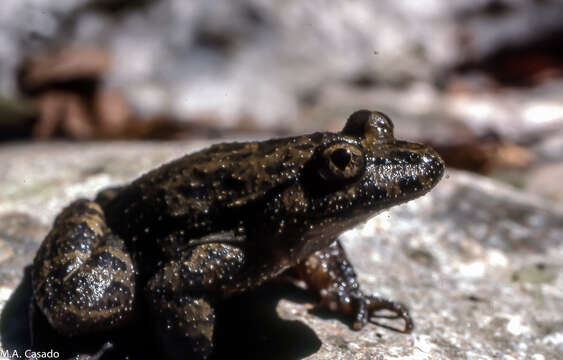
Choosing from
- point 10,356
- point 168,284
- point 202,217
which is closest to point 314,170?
point 202,217

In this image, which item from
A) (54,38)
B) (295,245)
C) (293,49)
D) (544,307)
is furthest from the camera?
(293,49)

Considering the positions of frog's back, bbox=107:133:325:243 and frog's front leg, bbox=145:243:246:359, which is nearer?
frog's front leg, bbox=145:243:246:359

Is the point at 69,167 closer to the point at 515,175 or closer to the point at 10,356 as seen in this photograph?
the point at 10,356

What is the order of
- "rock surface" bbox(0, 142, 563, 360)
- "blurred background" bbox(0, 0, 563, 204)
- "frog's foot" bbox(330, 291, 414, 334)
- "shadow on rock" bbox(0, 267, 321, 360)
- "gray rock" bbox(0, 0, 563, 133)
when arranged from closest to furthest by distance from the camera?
"shadow on rock" bbox(0, 267, 321, 360)
"rock surface" bbox(0, 142, 563, 360)
"frog's foot" bbox(330, 291, 414, 334)
"blurred background" bbox(0, 0, 563, 204)
"gray rock" bbox(0, 0, 563, 133)

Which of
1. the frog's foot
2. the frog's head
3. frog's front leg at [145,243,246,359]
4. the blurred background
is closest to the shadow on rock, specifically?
frog's front leg at [145,243,246,359]

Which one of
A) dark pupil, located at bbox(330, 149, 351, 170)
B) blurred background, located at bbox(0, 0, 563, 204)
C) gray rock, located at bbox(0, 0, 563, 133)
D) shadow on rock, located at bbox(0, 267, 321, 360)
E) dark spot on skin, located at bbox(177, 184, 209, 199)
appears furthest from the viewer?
gray rock, located at bbox(0, 0, 563, 133)

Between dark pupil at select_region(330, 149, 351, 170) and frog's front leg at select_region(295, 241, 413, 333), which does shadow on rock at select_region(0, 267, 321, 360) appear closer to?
frog's front leg at select_region(295, 241, 413, 333)

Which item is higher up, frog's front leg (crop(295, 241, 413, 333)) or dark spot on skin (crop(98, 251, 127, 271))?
frog's front leg (crop(295, 241, 413, 333))

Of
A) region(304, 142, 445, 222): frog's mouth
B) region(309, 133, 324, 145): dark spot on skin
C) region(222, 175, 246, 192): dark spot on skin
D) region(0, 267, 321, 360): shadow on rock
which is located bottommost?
region(0, 267, 321, 360): shadow on rock

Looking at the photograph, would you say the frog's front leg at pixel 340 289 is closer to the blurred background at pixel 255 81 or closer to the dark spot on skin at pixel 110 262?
the dark spot on skin at pixel 110 262

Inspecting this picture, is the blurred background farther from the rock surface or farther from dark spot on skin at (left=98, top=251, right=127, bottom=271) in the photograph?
dark spot on skin at (left=98, top=251, right=127, bottom=271)
